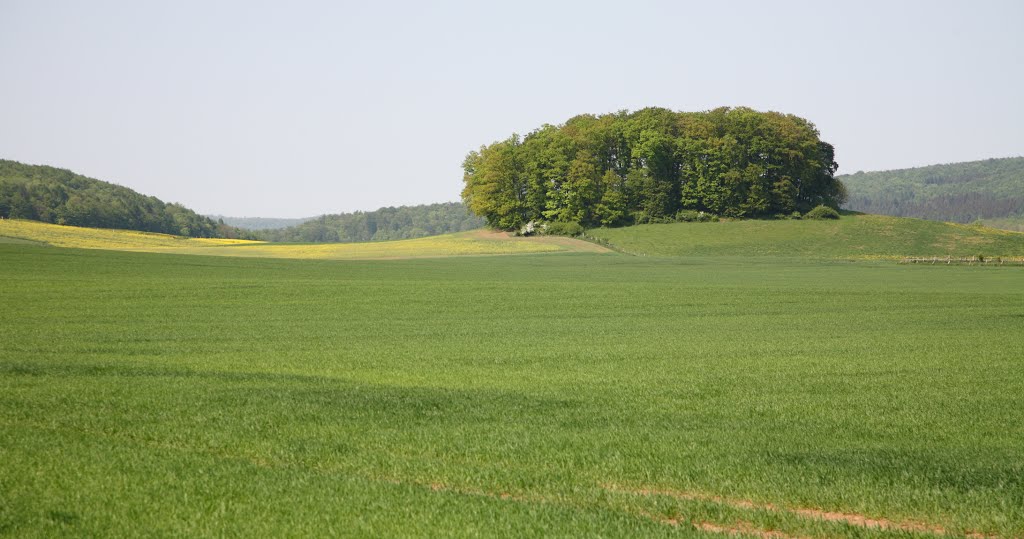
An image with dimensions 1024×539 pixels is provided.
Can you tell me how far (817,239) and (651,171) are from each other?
23.7m

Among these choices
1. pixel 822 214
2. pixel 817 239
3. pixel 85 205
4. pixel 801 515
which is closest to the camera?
pixel 801 515

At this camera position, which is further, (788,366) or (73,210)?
(73,210)

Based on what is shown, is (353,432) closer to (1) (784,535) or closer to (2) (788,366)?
(1) (784,535)

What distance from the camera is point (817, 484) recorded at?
10039 mm

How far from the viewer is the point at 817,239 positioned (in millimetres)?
97312

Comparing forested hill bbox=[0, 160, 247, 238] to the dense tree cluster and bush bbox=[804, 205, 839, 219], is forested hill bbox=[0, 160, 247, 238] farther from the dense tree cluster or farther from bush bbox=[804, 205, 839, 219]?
bush bbox=[804, 205, 839, 219]

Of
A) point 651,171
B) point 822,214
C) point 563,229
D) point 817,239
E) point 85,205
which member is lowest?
point 817,239

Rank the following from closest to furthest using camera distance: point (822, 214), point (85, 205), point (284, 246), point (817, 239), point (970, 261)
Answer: point (970, 261) → point (817, 239) → point (284, 246) → point (822, 214) → point (85, 205)

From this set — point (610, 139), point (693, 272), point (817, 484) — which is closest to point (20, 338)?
point (817, 484)

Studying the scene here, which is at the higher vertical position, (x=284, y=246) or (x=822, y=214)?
(x=822, y=214)

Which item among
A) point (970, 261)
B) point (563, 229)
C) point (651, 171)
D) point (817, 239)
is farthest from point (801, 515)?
point (651, 171)

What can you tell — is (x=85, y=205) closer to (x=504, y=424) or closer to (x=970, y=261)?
(x=970, y=261)

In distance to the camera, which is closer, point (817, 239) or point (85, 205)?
point (817, 239)

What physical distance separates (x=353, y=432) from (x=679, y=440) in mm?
4356
